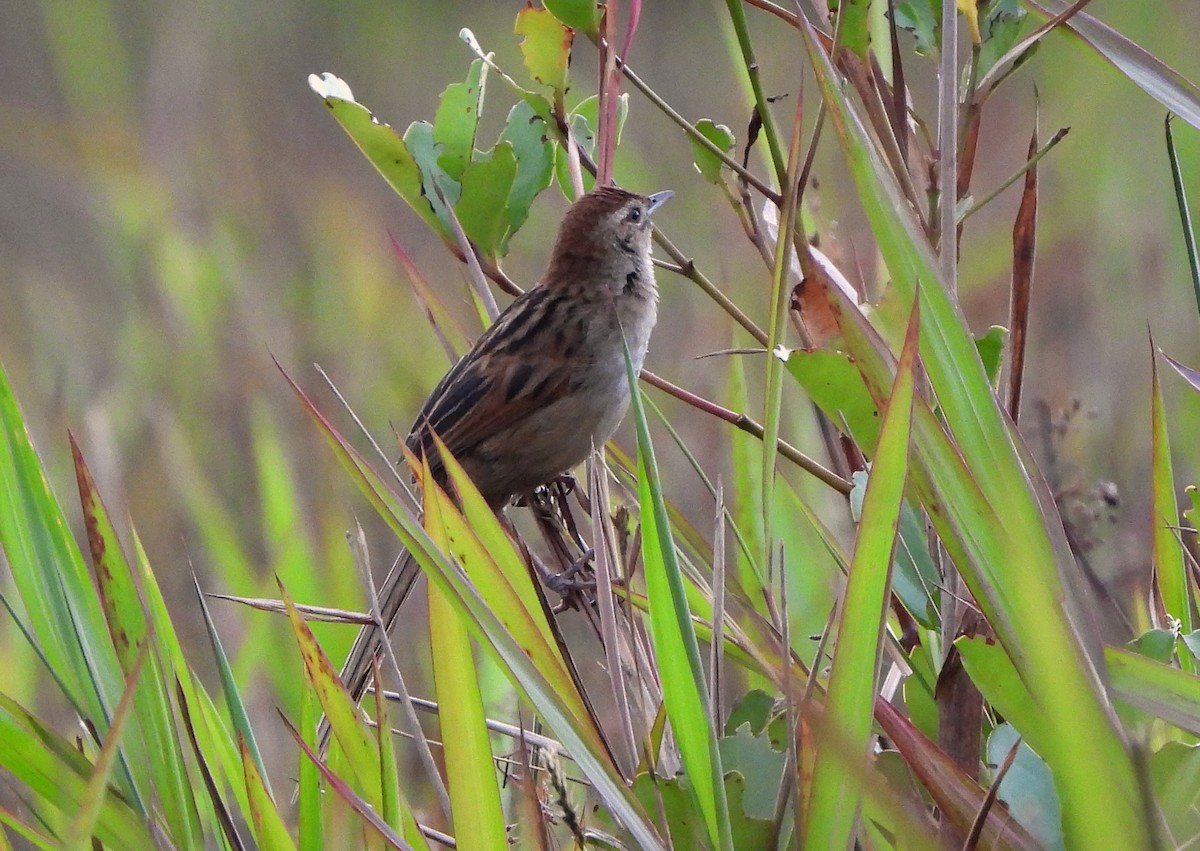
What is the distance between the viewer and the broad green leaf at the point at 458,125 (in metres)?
2.03

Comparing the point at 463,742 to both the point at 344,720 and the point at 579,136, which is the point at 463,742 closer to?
the point at 344,720

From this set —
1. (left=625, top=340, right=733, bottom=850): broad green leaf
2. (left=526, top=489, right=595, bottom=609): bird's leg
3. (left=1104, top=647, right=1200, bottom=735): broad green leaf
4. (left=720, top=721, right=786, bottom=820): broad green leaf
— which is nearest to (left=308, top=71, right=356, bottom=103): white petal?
(left=526, top=489, right=595, bottom=609): bird's leg

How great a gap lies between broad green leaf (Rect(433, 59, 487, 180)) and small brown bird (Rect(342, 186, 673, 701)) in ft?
2.53

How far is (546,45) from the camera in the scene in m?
1.92

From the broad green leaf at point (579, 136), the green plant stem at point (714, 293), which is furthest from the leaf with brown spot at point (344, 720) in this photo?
the broad green leaf at point (579, 136)

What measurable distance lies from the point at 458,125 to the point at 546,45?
Answer: 0.21 metres

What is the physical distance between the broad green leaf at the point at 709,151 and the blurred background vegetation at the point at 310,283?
1.22 feet

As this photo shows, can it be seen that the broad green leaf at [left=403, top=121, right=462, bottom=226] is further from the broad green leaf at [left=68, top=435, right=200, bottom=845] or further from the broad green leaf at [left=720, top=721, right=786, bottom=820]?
the broad green leaf at [left=720, top=721, right=786, bottom=820]

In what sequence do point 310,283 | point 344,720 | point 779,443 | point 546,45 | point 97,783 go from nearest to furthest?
point 97,783 → point 344,720 → point 779,443 → point 546,45 → point 310,283

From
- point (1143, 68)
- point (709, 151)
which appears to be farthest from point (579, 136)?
point (1143, 68)

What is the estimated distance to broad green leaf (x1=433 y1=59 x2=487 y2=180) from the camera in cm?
203

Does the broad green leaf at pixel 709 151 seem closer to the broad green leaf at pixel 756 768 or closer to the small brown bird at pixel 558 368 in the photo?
the broad green leaf at pixel 756 768

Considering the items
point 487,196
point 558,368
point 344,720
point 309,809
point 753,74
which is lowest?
point 309,809

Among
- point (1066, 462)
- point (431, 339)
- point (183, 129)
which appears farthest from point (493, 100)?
point (1066, 462)
